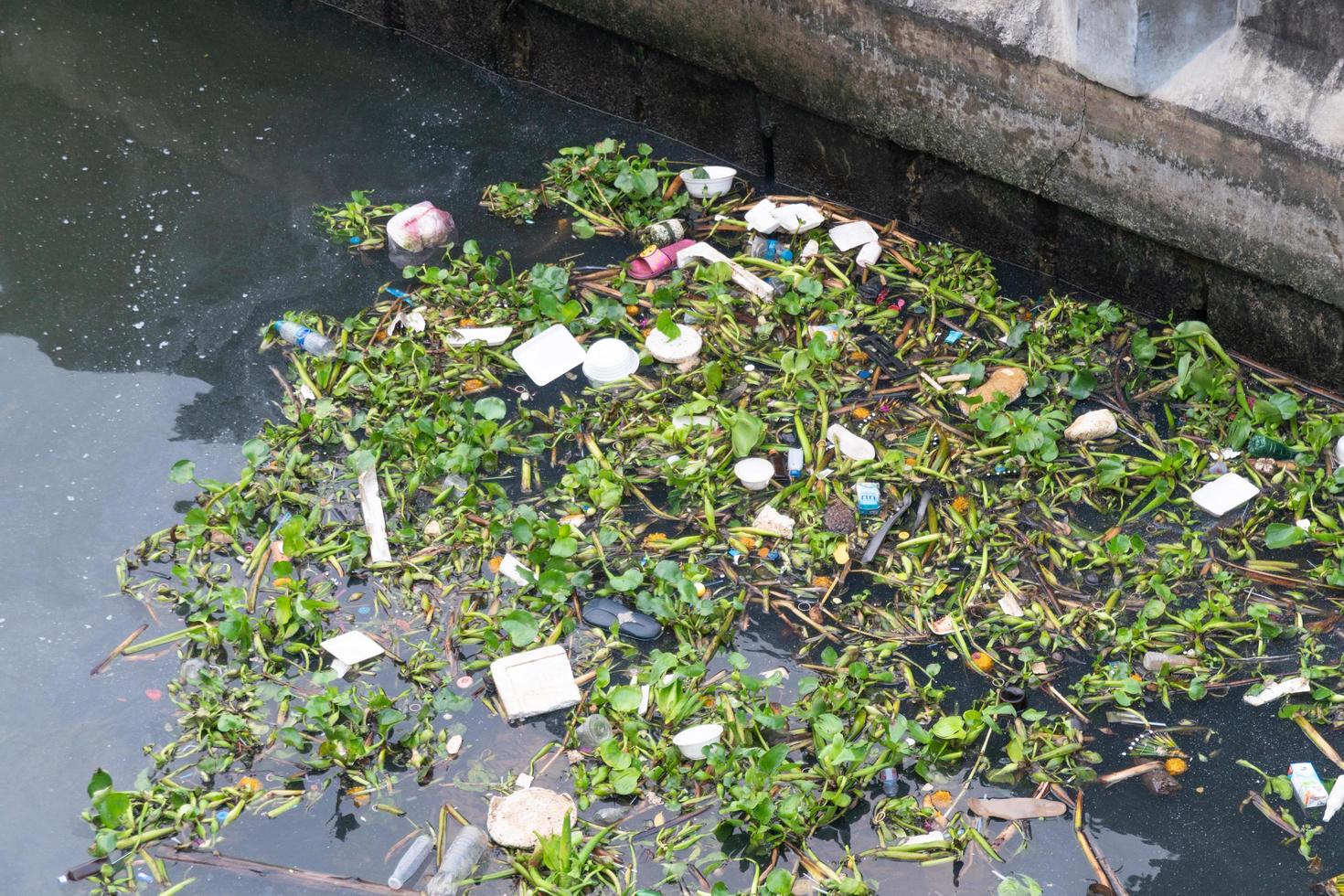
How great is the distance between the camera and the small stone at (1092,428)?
12.4 feet

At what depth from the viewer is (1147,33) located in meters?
3.60

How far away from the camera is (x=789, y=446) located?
384 cm

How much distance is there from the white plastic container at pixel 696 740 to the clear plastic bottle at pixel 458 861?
0.51 metres

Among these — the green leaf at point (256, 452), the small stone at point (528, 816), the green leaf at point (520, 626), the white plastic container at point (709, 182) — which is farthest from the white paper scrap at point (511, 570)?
the white plastic container at point (709, 182)

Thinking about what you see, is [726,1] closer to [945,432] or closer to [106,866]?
[945,432]

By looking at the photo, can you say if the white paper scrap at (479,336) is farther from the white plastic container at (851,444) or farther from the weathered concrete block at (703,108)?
the weathered concrete block at (703,108)

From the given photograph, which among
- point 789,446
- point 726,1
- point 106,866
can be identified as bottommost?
point 106,866

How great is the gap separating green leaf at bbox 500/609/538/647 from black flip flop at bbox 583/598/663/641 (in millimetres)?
167

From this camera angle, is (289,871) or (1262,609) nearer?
(289,871)

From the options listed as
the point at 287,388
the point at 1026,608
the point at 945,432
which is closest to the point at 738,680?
the point at 1026,608

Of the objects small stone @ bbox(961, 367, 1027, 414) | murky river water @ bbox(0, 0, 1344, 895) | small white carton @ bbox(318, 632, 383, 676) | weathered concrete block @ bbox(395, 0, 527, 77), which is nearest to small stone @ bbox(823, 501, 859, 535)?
murky river water @ bbox(0, 0, 1344, 895)

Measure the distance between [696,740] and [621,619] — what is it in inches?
18.2

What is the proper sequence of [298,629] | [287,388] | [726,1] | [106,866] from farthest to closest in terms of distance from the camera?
[726,1]
[287,388]
[298,629]
[106,866]

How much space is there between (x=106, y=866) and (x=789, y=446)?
2.16 metres
